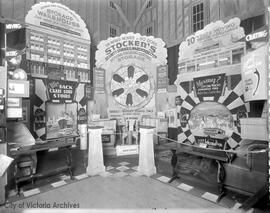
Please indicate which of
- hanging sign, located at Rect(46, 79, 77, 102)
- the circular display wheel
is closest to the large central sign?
the circular display wheel

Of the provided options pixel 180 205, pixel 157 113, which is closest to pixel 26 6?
pixel 157 113

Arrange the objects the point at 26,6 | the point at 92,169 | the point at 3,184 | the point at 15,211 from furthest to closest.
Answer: the point at 26,6 → the point at 92,169 → the point at 3,184 → the point at 15,211

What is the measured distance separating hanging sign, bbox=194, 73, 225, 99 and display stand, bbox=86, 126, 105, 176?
273 cm

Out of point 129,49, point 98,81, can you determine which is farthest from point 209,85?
point 98,81

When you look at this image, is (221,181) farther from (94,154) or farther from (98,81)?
(98,81)

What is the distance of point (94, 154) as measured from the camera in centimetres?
360

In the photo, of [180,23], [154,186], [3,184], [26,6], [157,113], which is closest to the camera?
[3,184]

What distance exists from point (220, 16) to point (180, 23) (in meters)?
1.04

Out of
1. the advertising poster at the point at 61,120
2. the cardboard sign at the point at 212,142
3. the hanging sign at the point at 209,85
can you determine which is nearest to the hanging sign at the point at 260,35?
the hanging sign at the point at 209,85

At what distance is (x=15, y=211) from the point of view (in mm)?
2402

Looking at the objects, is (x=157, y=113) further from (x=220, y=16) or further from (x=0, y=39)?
(x=0, y=39)

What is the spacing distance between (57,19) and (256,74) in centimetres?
469

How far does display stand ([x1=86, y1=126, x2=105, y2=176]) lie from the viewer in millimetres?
3567

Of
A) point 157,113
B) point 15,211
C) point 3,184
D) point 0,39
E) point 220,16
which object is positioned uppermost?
point 220,16
